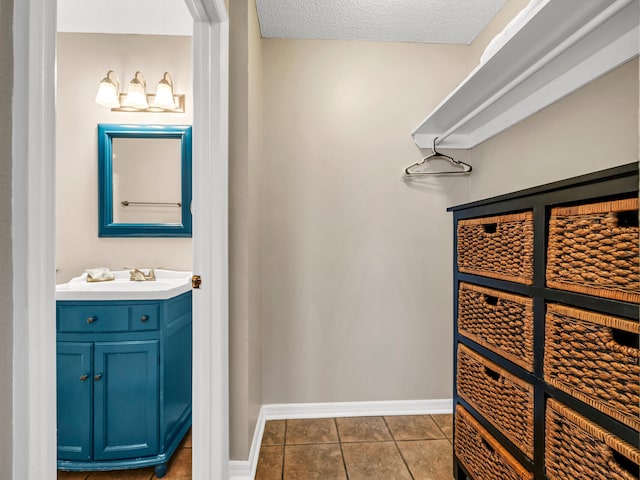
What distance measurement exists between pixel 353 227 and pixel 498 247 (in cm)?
112

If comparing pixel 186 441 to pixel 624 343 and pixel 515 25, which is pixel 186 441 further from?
pixel 515 25

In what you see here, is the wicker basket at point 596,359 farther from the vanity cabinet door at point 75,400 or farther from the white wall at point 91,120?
the white wall at point 91,120

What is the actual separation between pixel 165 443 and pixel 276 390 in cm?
71

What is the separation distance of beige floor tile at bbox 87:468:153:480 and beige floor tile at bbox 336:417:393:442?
38.6 inches

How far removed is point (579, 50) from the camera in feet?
4.42

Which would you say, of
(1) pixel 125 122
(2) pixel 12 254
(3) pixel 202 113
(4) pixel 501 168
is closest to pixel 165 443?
(3) pixel 202 113

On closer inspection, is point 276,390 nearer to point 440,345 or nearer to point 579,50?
point 440,345

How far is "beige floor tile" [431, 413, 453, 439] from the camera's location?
2.07 meters

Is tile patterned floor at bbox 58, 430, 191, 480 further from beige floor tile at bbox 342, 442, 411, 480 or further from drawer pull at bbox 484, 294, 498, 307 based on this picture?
drawer pull at bbox 484, 294, 498, 307

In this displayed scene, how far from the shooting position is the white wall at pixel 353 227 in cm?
226

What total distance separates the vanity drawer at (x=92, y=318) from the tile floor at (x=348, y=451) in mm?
697

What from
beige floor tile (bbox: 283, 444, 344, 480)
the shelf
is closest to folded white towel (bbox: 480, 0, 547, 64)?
the shelf

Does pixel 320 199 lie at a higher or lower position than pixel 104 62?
lower

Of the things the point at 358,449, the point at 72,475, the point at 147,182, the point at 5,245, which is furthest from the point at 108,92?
the point at 358,449
